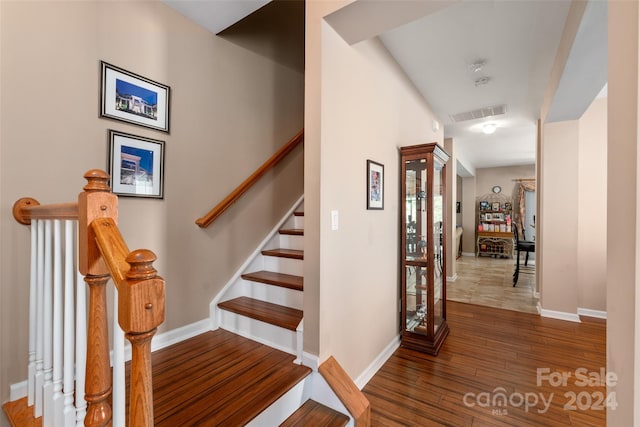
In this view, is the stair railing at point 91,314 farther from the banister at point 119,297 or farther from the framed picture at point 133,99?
the framed picture at point 133,99

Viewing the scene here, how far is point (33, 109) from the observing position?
142 centimetres

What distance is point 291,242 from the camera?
8.95ft

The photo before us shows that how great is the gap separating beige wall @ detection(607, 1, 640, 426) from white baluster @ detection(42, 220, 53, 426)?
6.64 ft

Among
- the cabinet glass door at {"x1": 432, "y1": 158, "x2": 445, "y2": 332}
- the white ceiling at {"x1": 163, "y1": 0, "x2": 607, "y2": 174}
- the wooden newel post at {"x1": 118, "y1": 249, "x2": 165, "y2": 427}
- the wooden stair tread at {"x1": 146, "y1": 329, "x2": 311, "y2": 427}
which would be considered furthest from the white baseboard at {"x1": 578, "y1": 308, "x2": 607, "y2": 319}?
the wooden newel post at {"x1": 118, "y1": 249, "x2": 165, "y2": 427}

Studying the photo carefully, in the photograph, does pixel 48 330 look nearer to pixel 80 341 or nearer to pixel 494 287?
pixel 80 341

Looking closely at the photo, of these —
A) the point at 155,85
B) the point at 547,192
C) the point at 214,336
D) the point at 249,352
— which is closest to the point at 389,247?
the point at 249,352

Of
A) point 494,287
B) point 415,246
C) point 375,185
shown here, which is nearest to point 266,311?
point 375,185

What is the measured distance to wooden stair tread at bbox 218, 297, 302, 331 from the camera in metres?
1.88

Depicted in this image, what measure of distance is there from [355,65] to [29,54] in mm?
1843

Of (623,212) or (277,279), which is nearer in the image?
(623,212)

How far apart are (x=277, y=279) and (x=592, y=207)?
427cm

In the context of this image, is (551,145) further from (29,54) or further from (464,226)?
(464,226)

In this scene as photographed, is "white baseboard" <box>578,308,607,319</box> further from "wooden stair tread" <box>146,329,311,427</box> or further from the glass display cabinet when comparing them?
"wooden stair tread" <box>146,329,311,427</box>

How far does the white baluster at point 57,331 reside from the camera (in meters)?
1.04
